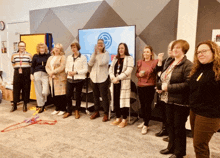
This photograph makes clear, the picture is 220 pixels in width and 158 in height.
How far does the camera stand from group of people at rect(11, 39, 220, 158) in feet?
5.24

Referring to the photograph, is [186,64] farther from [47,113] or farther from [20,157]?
[47,113]

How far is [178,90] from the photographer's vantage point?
1.96 m

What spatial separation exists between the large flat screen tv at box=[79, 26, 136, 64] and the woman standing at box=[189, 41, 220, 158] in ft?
7.32

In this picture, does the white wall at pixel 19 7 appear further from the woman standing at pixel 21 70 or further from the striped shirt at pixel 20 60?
the striped shirt at pixel 20 60

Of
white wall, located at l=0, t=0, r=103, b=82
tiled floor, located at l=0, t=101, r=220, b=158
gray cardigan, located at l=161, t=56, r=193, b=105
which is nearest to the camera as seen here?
gray cardigan, located at l=161, t=56, r=193, b=105

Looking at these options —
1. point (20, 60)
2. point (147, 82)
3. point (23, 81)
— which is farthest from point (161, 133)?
point (20, 60)

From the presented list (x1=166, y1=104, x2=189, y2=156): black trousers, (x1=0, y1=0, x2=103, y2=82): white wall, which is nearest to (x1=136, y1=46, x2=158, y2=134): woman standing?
(x1=166, y1=104, x2=189, y2=156): black trousers

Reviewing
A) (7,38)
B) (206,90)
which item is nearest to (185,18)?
(206,90)

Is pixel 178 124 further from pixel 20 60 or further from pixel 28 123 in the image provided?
pixel 20 60

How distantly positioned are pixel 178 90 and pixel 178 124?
396 millimetres

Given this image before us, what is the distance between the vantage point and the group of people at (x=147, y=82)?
5.24 feet

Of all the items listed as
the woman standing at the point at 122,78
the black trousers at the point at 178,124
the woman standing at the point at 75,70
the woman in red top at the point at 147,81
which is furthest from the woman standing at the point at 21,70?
the black trousers at the point at 178,124

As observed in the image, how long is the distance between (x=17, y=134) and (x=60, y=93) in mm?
1135

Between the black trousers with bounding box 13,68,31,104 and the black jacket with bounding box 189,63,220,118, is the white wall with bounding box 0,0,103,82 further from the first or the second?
the black jacket with bounding box 189,63,220,118
